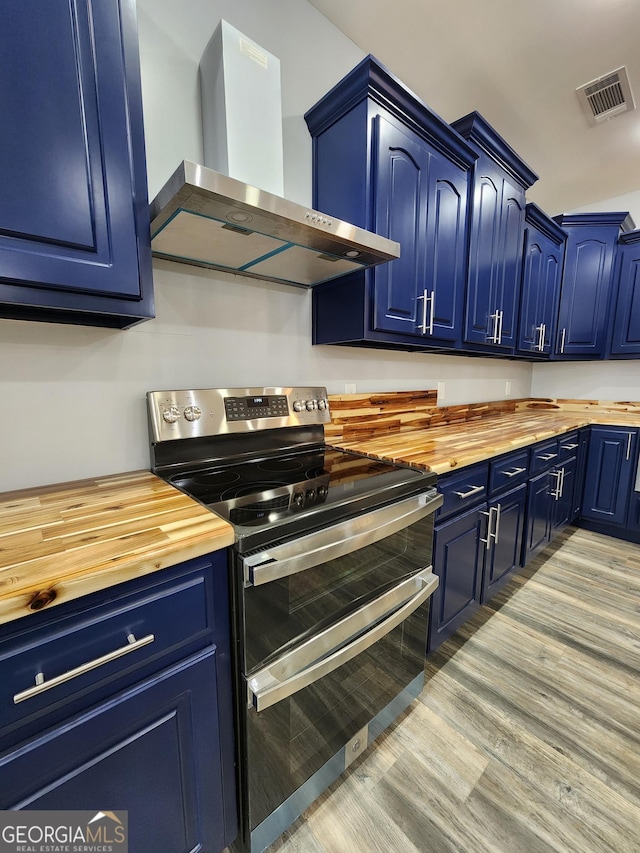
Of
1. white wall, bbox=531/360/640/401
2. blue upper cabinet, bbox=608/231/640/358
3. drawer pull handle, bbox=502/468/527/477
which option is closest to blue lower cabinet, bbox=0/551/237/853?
drawer pull handle, bbox=502/468/527/477

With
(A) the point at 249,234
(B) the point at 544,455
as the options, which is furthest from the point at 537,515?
(A) the point at 249,234

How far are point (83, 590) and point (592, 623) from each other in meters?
2.31

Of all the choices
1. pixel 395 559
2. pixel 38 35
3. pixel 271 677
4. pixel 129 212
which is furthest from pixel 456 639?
pixel 38 35

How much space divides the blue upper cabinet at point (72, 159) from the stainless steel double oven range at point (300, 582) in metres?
0.44

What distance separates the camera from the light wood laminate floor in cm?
99

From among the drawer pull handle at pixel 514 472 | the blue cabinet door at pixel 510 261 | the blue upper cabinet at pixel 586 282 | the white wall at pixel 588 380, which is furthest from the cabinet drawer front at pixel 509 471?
the white wall at pixel 588 380

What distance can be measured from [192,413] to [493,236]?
2011 millimetres

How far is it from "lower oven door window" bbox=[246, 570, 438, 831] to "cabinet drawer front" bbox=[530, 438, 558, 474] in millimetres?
1185

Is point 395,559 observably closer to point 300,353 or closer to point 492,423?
point 300,353

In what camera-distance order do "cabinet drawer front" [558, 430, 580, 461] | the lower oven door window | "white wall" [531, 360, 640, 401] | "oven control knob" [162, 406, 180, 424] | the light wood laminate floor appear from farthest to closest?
"white wall" [531, 360, 640, 401]
"cabinet drawer front" [558, 430, 580, 461]
"oven control knob" [162, 406, 180, 424]
the light wood laminate floor
the lower oven door window

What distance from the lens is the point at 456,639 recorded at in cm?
172

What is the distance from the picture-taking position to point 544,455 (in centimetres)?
218

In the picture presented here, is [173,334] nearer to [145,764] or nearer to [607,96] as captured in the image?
[145,764]

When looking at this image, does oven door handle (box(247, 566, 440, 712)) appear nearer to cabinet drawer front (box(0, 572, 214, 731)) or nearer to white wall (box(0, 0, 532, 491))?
cabinet drawer front (box(0, 572, 214, 731))
